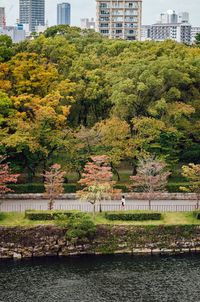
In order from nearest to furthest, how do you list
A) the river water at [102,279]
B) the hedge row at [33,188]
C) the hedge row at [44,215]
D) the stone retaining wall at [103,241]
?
the river water at [102,279], the stone retaining wall at [103,241], the hedge row at [44,215], the hedge row at [33,188]

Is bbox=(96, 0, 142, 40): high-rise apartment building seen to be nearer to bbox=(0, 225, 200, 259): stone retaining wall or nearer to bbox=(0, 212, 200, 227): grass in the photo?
bbox=(0, 212, 200, 227): grass

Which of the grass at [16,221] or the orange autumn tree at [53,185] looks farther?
the orange autumn tree at [53,185]

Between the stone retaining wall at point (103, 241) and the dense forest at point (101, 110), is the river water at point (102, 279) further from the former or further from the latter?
the dense forest at point (101, 110)

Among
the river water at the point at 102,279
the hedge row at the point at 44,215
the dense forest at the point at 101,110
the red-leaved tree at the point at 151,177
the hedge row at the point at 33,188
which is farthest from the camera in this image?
the dense forest at the point at 101,110

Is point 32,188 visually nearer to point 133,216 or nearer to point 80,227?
point 80,227

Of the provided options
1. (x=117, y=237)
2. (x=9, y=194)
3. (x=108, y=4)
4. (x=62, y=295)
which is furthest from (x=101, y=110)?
(x=108, y=4)

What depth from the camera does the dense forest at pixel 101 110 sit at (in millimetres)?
55344

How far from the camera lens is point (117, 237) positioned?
150ft

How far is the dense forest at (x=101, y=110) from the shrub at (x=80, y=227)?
10.7 m

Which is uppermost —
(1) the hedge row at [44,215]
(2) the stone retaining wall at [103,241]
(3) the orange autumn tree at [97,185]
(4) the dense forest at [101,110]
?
(4) the dense forest at [101,110]

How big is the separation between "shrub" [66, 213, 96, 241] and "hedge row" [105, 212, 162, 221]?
2313 millimetres

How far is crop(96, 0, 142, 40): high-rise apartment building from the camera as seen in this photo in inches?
6156

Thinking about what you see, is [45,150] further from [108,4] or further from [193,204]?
[108,4]

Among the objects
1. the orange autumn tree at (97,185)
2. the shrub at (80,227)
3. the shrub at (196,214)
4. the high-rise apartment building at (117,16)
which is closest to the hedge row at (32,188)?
the orange autumn tree at (97,185)
